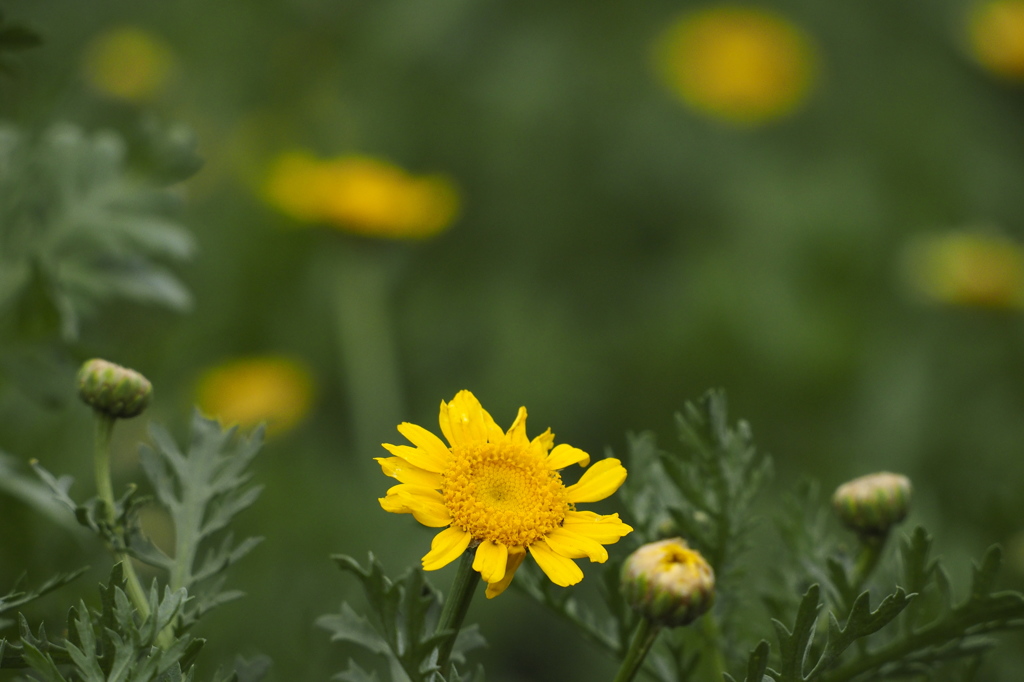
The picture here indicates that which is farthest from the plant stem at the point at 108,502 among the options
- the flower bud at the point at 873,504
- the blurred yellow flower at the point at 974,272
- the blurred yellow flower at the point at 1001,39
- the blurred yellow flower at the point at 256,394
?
the blurred yellow flower at the point at 1001,39

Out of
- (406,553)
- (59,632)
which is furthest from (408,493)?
(406,553)

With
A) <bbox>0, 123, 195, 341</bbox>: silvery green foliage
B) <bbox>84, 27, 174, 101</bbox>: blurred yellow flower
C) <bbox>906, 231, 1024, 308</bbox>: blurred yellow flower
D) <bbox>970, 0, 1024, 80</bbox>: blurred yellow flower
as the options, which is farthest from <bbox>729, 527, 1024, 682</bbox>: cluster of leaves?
<bbox>970, 0, 1024, 80</bbox>: blurred yellow flower

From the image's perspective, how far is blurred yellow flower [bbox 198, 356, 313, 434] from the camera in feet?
5.56

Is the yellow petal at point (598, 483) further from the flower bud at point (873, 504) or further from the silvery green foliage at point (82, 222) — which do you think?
the silvery green foliage at point (82, 222)

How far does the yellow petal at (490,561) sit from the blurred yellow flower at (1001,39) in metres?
2.65

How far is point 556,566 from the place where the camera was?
552mm

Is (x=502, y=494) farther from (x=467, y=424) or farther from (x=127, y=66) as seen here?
(x=127, y=66)

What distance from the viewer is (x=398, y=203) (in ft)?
6.24

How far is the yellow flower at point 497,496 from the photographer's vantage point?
54 centimetres

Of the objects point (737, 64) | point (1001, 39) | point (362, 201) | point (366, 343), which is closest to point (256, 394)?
point (366, 343)

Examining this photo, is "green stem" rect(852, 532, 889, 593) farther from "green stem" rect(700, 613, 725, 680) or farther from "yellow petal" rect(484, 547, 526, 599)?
"yellow petal" rect(484, 547, 526, 599)

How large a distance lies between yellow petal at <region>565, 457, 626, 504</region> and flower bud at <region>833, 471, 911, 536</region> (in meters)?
0.19

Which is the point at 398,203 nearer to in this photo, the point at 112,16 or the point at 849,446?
the point at 849,446

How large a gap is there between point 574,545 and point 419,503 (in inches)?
3.5
